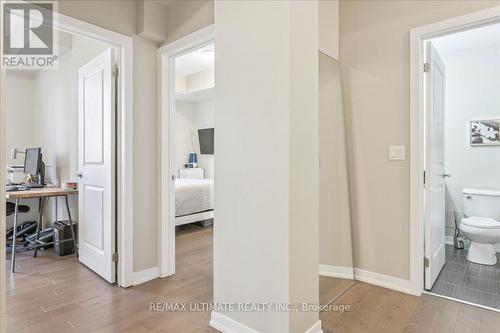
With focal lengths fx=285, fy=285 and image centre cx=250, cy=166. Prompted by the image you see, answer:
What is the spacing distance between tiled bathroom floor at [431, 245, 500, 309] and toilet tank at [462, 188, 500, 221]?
55 centimetres

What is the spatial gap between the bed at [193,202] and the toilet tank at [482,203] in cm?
362

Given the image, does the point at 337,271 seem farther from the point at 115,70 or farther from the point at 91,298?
the point at 115,70

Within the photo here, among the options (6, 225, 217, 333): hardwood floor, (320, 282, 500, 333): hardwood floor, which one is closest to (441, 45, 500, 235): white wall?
(320, 282, 500, 333): hardwood floor

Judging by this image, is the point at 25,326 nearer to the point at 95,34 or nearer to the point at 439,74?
the point at 95,34

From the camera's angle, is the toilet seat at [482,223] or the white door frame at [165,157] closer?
the white door frame at [165,157]

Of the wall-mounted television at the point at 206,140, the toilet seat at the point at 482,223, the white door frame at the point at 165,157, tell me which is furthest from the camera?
the wall-mounted television at the point at 206,140

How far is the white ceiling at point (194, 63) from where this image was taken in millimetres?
4781

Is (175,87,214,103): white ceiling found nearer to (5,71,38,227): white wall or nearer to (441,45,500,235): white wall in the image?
(5,71,38,227): white wall

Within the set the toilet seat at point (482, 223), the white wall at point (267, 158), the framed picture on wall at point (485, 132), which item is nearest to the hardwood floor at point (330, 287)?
the white wall at point (267, 158)

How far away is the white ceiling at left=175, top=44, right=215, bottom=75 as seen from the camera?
4.78m

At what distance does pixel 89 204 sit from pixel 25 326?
4.06ft

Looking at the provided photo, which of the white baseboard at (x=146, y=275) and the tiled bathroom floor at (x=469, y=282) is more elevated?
the white baseboard at (x=146, y=275)

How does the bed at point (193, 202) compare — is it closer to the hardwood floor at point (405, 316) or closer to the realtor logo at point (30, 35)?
the realtor logo at point (30, 35)

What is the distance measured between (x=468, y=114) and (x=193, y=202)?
13.3 ft
